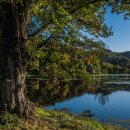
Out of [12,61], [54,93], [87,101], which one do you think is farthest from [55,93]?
[12,61]

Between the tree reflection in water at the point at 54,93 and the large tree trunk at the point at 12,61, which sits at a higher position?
the large tree trunk at the point at 12,61

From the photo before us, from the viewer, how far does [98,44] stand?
25047 mm

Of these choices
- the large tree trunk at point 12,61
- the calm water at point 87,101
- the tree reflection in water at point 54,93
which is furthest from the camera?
the tree reflection in water at point 54,93

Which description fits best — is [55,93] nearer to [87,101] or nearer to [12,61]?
[87,101]

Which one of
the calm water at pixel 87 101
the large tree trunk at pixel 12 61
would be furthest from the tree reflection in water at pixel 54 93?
the large tree trunk at pixel 12 61

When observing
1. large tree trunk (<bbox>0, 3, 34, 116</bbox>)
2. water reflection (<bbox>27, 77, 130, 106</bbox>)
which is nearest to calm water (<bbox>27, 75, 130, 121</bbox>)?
water reflection (<bbox>27, 77, 130, 106</bbox>)

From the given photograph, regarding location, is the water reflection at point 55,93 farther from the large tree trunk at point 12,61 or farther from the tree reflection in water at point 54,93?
the large tree trunk at point 12,61

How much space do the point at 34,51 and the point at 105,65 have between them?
634cm

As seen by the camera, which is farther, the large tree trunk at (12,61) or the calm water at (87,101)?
the calm water at (87,101)

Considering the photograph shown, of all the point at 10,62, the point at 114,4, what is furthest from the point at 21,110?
the point at 114,4

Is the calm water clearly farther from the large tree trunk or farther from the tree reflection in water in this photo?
the large tree trunk

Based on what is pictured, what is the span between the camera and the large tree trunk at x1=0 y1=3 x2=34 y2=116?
15.9 metres

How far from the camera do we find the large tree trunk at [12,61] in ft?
52.2

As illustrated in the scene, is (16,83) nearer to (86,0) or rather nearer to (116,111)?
(86,0)
